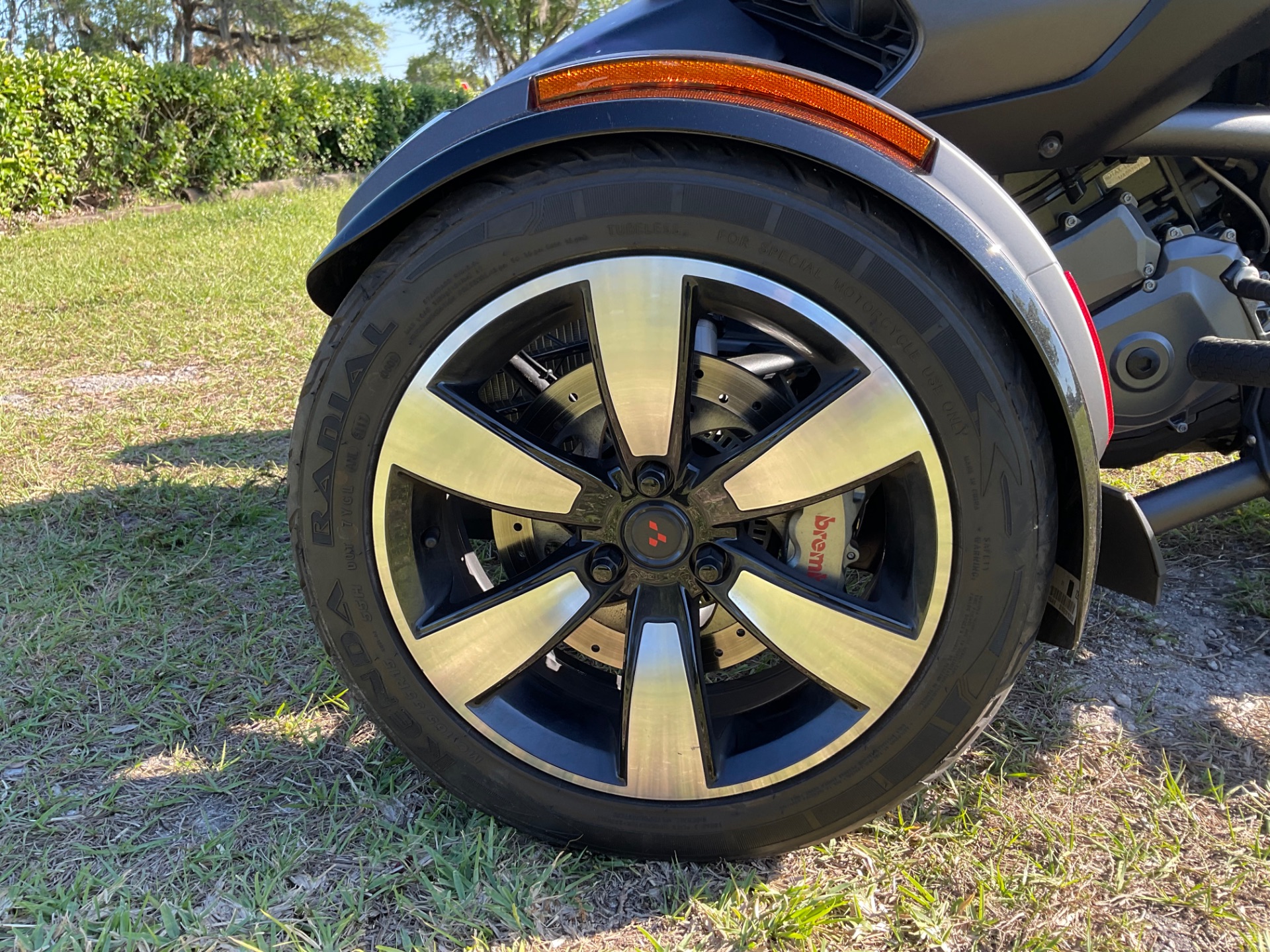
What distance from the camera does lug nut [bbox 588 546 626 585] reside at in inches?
59.3

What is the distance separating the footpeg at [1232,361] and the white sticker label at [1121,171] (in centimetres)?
38

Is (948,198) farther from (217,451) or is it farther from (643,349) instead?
(217,451)

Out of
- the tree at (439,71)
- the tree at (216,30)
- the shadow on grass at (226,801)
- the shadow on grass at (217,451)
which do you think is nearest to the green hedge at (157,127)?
the shadow on grass at (217,451)

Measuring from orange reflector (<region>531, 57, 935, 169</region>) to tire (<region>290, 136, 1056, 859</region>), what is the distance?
0.23 feet

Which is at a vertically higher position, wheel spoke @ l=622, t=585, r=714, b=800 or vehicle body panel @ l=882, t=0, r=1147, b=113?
vehicle body panel @ l=882, t=0, r=1147, b=113

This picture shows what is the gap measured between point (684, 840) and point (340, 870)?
23.8 inches

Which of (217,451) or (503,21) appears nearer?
(217,451)

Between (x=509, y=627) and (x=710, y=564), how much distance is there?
1.16 ft

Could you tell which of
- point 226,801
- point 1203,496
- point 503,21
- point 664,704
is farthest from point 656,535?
point 503,21

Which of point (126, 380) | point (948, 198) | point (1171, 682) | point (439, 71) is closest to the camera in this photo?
point (948, 198)

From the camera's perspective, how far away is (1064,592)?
144 cm

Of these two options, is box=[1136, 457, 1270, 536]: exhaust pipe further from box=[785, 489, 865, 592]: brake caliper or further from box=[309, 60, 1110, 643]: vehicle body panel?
box=[785, 489, 865, 592]: brake caliper

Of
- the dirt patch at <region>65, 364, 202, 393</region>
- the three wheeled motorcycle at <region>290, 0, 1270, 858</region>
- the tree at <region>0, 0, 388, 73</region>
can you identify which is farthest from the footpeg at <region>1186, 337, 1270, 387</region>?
the tree at <region>0, 0, 388, 73</region>

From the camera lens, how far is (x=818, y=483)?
142cm
